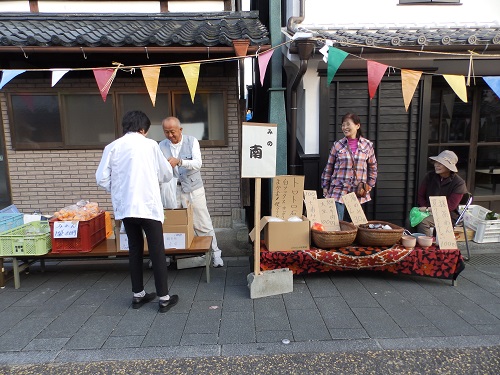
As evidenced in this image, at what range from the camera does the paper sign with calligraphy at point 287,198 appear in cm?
420

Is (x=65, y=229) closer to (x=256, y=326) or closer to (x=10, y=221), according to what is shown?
(x=10, y=221)

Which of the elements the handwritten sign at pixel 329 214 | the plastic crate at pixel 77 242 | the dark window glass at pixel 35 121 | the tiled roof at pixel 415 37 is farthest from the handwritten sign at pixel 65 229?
the tiled roof at pixel 415 37

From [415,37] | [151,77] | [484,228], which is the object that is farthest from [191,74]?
[484,228]

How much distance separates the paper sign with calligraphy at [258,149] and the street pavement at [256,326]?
60.0 inches

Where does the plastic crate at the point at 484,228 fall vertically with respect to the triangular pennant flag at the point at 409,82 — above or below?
below

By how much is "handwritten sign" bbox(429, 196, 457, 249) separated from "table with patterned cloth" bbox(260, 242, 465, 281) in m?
0.10

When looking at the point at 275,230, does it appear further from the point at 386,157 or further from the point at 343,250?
the point at 386,157

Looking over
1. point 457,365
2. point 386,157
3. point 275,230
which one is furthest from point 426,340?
point 386,157

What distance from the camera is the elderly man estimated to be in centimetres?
422

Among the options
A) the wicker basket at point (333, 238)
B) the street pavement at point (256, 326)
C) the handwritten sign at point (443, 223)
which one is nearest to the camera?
the street pavement at point (256, 326)

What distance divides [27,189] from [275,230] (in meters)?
4.53

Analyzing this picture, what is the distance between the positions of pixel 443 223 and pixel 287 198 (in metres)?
2.01

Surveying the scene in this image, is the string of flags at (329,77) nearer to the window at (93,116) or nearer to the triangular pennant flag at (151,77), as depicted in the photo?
the triangular pennant flag at (151,77)

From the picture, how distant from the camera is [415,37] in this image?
4441 millimetres
